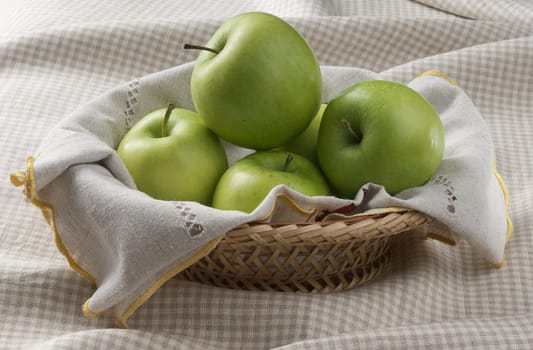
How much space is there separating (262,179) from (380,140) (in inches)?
4.8

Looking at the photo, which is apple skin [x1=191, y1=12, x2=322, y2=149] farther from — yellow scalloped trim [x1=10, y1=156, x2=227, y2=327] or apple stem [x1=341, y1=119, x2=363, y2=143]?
yellow scalloped trim [x1=10, y1=156, x2=227, y2=327]

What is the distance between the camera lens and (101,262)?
757mm

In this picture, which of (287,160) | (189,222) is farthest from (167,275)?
(287,160)

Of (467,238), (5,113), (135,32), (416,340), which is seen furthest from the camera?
(135,32)

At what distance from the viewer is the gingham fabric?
29.3 inches

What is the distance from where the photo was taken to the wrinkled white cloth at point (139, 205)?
2.31 feet

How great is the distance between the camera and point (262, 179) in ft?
2.48

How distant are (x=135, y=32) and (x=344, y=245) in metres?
0.65

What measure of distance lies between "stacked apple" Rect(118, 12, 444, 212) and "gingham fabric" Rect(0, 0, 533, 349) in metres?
0.11

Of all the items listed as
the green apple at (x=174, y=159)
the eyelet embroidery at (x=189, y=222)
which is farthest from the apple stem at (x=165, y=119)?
the eyelet embroidery at (x=189, y=222)

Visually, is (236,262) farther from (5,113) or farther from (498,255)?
(5,113)

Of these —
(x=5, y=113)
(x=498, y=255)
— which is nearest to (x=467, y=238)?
(x=498, y=255)

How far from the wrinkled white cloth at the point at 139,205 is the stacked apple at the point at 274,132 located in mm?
28

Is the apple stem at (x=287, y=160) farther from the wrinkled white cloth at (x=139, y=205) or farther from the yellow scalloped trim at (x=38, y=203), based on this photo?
the yellow scalloped trim at (x=38, y=203)
